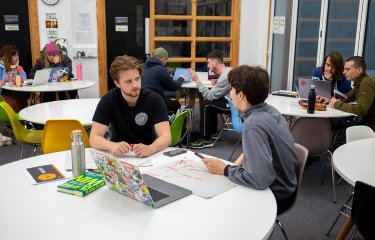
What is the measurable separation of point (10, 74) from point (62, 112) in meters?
2.18

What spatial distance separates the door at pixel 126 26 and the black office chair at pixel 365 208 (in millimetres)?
6212

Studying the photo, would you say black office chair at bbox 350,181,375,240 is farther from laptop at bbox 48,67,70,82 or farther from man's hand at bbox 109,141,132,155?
laptop at bbox 48,67,70,82

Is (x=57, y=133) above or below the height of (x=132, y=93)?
below

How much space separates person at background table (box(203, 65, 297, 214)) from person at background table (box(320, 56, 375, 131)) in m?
1.99

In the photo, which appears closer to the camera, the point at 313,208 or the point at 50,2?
the point at 313,208

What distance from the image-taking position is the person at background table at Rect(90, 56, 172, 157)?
2.47 m

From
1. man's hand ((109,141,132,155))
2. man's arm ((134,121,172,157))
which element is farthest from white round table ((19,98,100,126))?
man's hand ((109,141,132,155))

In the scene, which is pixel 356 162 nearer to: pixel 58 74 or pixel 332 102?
pixel 332 102

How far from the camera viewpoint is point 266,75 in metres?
1.95

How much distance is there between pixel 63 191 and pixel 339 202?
2571 millimetres

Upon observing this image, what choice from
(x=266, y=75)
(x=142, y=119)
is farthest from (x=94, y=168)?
(x=266, y=75)

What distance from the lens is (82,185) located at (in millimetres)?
1722

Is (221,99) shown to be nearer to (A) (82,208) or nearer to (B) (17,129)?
(B) (17,129)

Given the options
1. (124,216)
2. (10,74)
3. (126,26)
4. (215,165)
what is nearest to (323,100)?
(215,165)
